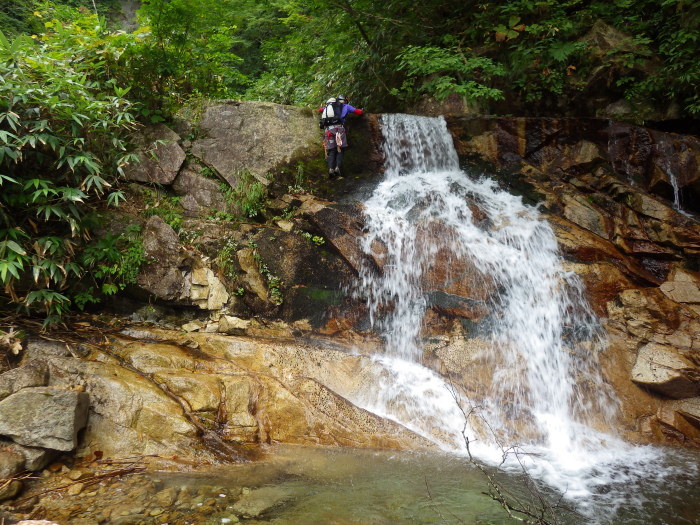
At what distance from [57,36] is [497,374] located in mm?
8132

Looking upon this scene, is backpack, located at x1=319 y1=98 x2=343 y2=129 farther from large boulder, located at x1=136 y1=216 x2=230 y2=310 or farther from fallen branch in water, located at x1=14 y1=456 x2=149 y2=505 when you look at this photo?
fallen branch in water, located at x1=14 y1=456 x2=149 y2=505

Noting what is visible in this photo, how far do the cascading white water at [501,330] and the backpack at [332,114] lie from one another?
1.65m

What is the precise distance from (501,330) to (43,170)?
21.9ft

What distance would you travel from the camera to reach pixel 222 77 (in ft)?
28.5

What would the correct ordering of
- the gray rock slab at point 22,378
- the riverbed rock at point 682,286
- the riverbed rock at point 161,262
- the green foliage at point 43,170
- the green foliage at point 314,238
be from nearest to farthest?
the gray rock slab at point 22,378
the green foliage at point 43,170
the riverbed rock at point 161,262
the riverbed rock at point 682,286
the green foliage at point 314,238

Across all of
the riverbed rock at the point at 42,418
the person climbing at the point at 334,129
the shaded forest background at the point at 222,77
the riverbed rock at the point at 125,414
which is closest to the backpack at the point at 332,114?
the person climbing at the point at 334,129

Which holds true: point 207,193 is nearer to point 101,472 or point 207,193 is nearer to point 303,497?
point 101,472

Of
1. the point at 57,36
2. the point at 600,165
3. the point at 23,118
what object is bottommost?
the point at 23,118

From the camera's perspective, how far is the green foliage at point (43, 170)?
14.3 feet

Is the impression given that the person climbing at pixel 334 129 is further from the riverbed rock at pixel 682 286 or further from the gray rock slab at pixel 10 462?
the gray rock slab at pixel 10 462

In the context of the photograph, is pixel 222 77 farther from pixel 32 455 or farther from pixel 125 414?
pixel 32 455

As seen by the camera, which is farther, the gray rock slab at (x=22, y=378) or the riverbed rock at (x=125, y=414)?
the riverbed rock at (x=125, y=414)

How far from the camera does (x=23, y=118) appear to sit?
457 cm

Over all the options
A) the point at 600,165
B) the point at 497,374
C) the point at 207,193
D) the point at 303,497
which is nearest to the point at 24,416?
the point at 303,497
